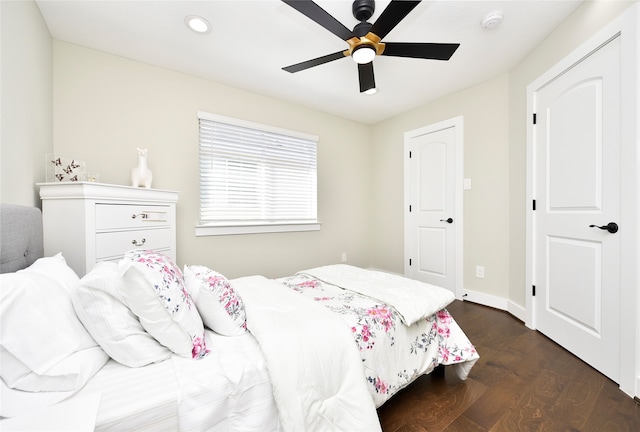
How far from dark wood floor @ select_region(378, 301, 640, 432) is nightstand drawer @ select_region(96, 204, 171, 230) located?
6.76ft

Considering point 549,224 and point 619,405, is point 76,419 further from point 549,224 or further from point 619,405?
point 549,224

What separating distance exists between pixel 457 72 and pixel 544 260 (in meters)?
Answer: 1.96

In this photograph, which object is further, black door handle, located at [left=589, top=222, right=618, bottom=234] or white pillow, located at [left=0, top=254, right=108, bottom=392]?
black door handle, located at [left=589, top=222, right=618, bottom=234]

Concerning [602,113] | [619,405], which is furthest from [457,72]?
[619,405]

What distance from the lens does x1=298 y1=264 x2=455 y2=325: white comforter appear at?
56.2 inches

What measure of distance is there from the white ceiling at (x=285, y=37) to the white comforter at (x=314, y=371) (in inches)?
80.6

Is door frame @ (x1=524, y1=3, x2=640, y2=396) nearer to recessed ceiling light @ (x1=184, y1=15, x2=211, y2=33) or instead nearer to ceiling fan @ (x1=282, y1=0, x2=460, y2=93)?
ceiling fan @ (x1=282, y1=0, x2=460, y2=93)

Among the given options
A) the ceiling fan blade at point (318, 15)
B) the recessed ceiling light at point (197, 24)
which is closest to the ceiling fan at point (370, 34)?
the ceiling fan blade at point (318, 15)

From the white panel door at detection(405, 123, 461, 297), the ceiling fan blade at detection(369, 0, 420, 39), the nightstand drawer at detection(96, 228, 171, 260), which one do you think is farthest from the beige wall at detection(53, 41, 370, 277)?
the ceiling fan blade at detection(369, 0, 420, 39)

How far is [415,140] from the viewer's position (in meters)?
3.62

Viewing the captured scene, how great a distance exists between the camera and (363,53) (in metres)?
1.82

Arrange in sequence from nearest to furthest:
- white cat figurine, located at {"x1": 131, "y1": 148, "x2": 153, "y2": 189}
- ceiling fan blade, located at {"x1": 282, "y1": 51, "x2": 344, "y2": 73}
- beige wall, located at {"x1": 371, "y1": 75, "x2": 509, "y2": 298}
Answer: ceiling fan blade, located at {"x1": 282, "y1": 51, "x2": 344, "y2": 73}, white cat figurine, located at {"x1": 131, "y1": 148, "x2": 153, "y2": 189}, beige wall, located at {"x1": 371, "y1": 75, "x2": 509, "y2": 298}

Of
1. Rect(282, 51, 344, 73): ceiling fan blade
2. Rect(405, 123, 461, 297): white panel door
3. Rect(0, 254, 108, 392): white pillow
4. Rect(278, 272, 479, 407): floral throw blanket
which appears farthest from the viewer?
Rect(405, 123, 461, 297): white panel door

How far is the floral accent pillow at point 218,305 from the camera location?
1.13 meters
